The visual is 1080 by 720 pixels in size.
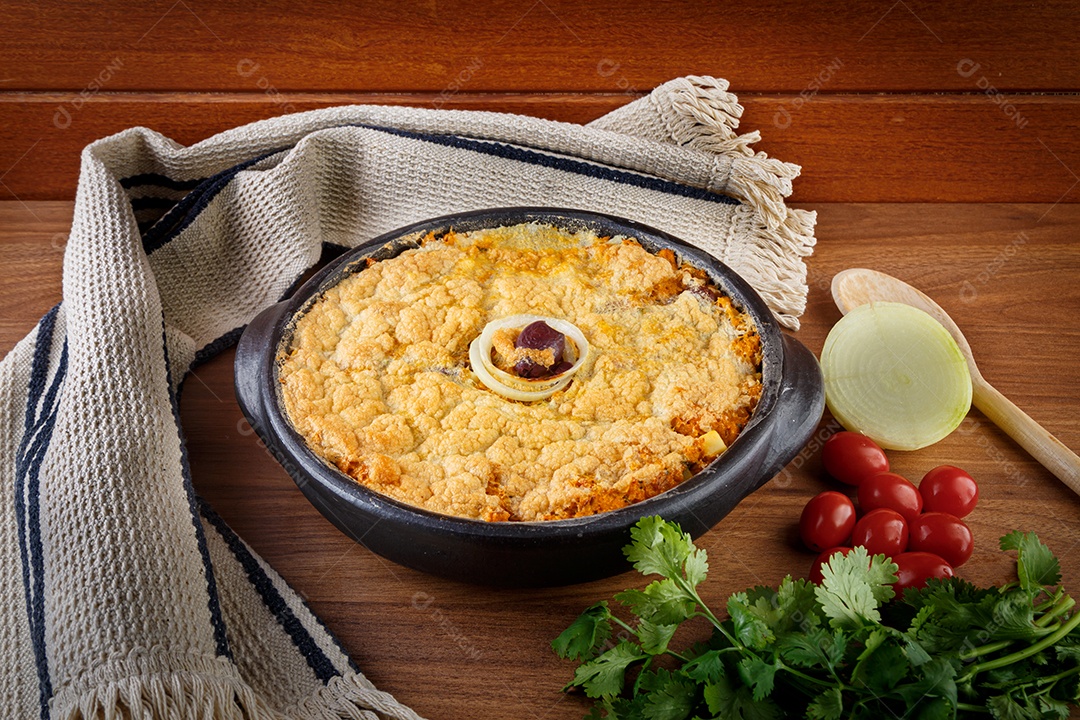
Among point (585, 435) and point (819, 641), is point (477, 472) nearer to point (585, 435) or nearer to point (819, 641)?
point (585, 435)

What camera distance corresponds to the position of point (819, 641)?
143 centimetres

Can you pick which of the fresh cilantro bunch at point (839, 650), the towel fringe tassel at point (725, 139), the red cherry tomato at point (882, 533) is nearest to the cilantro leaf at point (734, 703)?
the fresh cilantro bunch at point (839, 650)

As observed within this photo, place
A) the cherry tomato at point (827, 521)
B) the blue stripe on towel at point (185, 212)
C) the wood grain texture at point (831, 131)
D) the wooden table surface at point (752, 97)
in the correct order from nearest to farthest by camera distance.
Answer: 1. the cherry tomato at point (827, 521)
2. the blue stripe on towel at point (185, 212)
3. the wooden table surface at point (752, 97)
4. the wood grain texture at point (831, 131)

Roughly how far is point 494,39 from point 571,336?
1.02 m

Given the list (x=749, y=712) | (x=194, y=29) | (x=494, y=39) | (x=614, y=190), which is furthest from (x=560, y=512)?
(x=194, y=29)

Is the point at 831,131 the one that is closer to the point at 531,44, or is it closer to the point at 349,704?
the point at 531,44

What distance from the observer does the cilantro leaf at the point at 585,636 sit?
157 cm

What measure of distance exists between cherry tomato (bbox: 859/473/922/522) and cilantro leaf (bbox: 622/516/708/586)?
1.87ft

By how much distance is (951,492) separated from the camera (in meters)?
1.86

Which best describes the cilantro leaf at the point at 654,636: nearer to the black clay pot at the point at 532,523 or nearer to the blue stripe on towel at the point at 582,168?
the black clay pot at the point at 532,523

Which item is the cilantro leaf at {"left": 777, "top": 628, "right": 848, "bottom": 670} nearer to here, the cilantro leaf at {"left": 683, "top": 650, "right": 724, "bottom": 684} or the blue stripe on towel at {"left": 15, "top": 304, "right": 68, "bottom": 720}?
the cilantro leaf at {"left": 683, "top": 650, "right": 724, "bottom": 684}

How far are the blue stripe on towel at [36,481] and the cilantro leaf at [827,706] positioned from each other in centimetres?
118

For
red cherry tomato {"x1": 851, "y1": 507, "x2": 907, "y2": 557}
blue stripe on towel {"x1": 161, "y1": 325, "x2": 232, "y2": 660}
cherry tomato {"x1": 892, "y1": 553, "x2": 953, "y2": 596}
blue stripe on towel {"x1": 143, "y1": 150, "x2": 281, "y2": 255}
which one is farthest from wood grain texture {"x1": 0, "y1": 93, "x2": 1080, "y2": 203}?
cherry tomato {"x1": 892, "y1": 553, "x2": 953, "y2": 596}

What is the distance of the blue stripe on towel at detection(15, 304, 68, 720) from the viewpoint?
5.12ft
